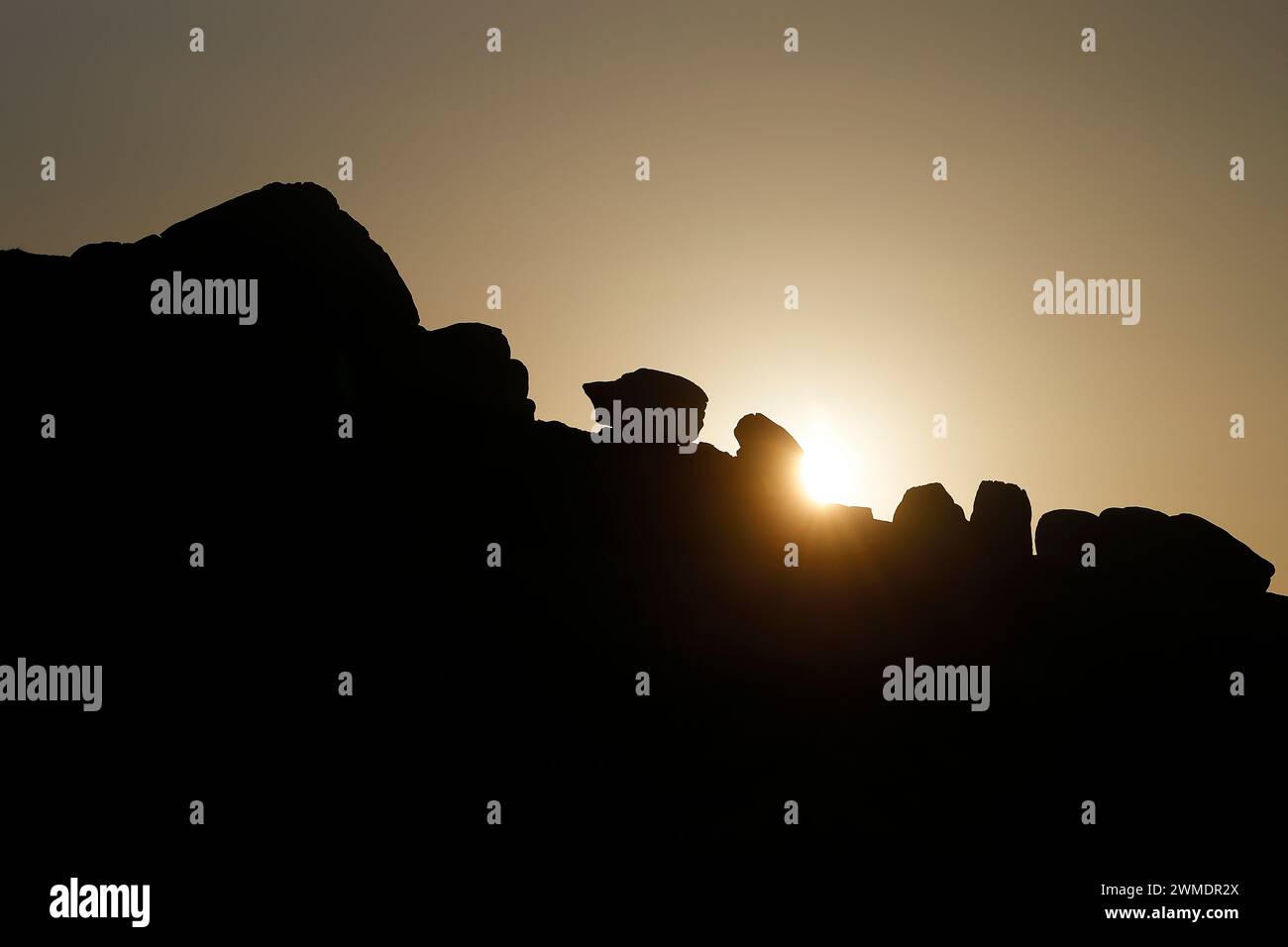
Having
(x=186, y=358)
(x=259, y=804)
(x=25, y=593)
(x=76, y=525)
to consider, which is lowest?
(x=259, y=804)

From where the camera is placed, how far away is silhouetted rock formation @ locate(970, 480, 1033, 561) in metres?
66.1

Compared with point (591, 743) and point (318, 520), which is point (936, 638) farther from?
point (318, 520)

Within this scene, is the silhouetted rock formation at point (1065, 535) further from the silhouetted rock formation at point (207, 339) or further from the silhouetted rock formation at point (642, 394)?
the silhouetted rock formation at point (207, 339)

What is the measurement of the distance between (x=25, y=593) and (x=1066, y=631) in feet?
174

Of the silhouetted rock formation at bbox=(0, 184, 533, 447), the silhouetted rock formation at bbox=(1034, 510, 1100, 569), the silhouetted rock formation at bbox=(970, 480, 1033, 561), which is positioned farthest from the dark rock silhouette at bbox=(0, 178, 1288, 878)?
the silhouetted rock formation at bbox=(1034, 510, 1100, 569)

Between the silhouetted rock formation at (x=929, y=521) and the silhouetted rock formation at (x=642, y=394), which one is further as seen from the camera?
the silhouetted rock formation at (x=929, y=521)

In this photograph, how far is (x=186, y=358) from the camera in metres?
50.2

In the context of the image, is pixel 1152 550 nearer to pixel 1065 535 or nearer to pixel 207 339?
pixel 1065 535

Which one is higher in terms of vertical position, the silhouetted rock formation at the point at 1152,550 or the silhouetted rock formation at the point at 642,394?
the silhouetted rock formation at the point at 642,394

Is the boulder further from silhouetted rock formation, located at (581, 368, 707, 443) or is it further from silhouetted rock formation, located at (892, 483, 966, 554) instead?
silhouetted rock formation, located at (581, 368, 707, 443)

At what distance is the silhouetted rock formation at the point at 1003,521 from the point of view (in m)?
66.1

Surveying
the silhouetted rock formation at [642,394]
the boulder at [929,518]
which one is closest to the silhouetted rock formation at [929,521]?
the boulder at [929,518]
